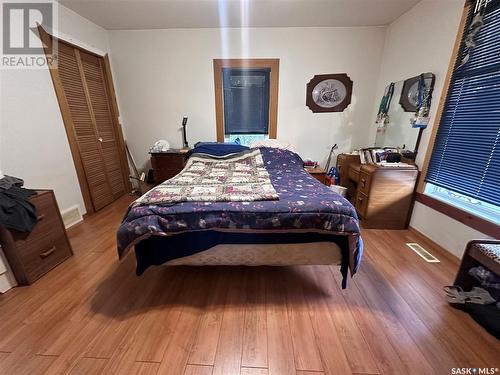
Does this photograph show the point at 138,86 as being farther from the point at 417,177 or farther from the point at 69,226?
the point at 417,177

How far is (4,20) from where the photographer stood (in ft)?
5.96

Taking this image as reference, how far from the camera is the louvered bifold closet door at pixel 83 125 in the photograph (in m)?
2.41

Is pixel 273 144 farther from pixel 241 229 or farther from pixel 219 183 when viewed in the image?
pixel 241 229

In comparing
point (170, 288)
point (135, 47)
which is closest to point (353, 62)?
point (135, 47)

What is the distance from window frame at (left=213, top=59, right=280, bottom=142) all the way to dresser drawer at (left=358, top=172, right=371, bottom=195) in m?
1.44

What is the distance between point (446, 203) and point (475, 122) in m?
0.71

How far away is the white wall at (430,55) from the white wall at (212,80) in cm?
44

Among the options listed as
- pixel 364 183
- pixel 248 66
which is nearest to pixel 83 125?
pixel 248 66

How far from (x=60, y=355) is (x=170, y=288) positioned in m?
0.62

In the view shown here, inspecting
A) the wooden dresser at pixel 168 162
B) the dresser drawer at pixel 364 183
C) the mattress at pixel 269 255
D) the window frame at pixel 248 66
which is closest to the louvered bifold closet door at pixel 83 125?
the wooden dresser at pixel 168 162

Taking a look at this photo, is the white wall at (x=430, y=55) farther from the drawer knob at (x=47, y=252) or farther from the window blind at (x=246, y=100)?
the drawer knob at (x=47, y=252)

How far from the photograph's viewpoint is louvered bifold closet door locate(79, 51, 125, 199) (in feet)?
9.04

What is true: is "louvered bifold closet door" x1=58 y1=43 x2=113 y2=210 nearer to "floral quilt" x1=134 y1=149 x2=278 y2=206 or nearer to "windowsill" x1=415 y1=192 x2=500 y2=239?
"floral quilt" x1=134 y1=149 x2=278 y2=206

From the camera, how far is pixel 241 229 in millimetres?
1321
